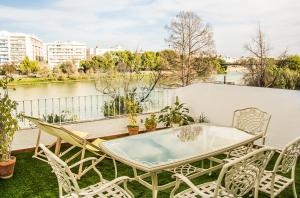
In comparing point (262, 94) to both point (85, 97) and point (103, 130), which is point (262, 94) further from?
point (85, 97)

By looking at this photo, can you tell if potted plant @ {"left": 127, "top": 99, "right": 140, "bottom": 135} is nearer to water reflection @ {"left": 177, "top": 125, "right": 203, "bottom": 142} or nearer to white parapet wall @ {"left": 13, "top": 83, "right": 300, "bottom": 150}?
white parapet wall @ {"left": 13, "top": 83, "right": 300, "bottom": 150}

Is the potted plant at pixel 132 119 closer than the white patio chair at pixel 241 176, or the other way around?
the white patio chair at pixel 241 176

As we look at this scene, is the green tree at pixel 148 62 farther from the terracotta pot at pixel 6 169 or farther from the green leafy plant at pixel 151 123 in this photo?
the terracotta pot at pixel 6 169

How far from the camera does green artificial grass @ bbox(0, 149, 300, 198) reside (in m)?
3.47

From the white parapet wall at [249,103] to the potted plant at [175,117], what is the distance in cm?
39

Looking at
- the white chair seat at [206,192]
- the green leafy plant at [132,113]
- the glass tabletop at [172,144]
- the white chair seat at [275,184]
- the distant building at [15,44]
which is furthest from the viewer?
the distant building at [15,44]

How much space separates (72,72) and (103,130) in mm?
19140

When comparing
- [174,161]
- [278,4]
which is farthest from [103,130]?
[278,4]

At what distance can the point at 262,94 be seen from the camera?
5363mm

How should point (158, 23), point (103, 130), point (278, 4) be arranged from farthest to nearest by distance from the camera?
1. point (158, 23)
2. point (278, 4)
3. point (103, 130)

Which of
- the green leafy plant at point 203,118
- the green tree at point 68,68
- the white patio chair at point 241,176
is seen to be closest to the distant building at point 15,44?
the green tree at point 68,68

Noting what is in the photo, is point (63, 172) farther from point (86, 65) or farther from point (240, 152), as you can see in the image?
point (86, 65)

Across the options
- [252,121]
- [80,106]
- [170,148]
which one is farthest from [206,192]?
[80,106]

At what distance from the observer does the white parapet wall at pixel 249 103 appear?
495 centimetres
